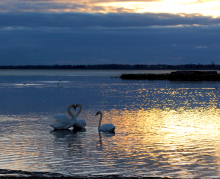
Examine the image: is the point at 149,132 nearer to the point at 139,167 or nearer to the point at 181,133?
the point at 181,133

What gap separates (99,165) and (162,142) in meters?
5.24

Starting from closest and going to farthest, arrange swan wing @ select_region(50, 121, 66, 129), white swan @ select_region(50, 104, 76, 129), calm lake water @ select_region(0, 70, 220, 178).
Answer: calm lake water @ select_region(0, 70, 220, 178), swan wing @ select_region(50, 121, 66, 129), white swan @ select_region(50, 104, 76, 129)

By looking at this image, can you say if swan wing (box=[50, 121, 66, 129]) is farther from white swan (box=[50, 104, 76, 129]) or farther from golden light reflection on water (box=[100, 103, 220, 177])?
golden light reflection on water (box=[100, 103, 220, 177])

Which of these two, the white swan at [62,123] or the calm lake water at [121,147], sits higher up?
the white swan at [62,123]

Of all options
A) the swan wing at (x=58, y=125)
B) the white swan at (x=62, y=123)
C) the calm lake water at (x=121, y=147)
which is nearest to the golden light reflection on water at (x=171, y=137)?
the calm lake water at (x=121, y=147)

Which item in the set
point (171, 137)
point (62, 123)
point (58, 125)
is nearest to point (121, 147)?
point (171, 137)

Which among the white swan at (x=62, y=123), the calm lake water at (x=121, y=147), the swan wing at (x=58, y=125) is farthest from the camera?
the white swan at (x=62, y=123)

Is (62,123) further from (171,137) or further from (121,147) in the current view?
(171,137)

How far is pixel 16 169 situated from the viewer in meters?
11.8

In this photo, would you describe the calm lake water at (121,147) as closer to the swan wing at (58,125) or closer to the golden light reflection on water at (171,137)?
the golden light reflection on water at (171,137)

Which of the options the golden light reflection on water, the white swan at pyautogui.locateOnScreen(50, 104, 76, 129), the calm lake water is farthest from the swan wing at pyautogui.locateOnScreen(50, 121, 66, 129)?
the golden light reflection on water

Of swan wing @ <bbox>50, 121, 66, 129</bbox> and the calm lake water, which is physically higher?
swan wing @ <bbox>50, 121, 66, 129</bbox>

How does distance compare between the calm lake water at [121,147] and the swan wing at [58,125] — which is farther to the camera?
the swan wing at [58,125]

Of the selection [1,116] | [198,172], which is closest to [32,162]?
[198,172]
